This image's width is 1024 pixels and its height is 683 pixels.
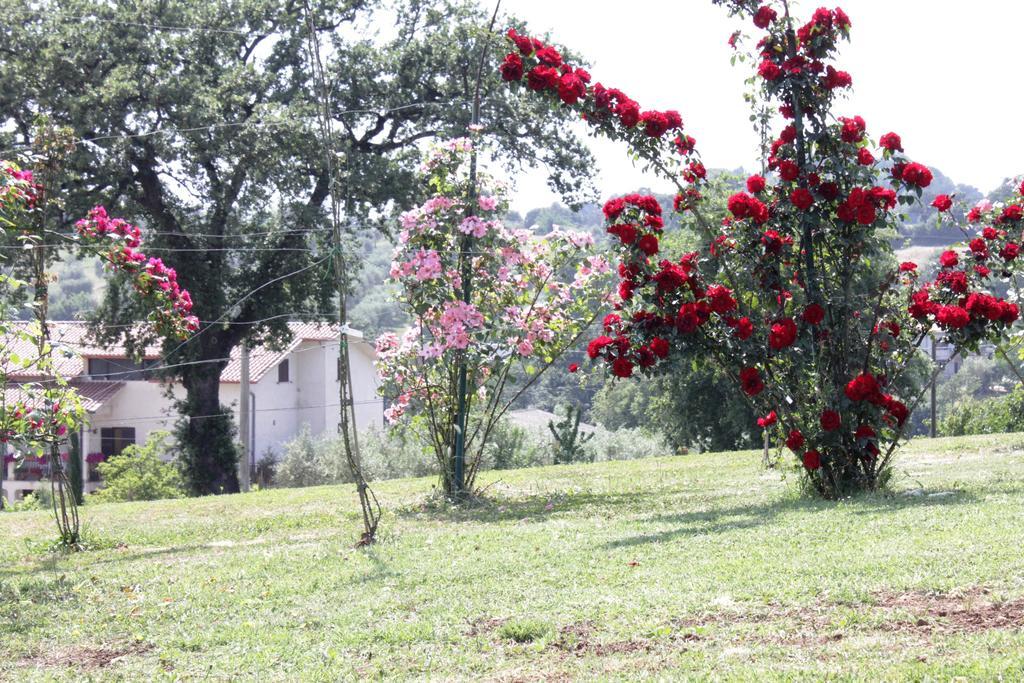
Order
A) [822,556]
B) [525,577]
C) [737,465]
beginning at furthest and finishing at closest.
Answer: [737,465] < [525,577] < [822,556]

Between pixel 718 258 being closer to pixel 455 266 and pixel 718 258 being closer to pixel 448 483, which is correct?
pixel 455 266

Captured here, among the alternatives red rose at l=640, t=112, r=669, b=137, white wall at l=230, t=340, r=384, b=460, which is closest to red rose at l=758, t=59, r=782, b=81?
red rose at l=640, t=112, r=669, b=137

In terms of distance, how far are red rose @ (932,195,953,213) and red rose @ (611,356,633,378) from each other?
11.7ft

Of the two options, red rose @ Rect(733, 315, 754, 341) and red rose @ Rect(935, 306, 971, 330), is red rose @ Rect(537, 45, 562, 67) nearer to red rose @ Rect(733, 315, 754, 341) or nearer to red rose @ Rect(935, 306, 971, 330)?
red rose @ Rect(733, 315, 754, 341)

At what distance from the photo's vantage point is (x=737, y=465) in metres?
16.4

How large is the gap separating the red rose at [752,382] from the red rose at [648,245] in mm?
1227

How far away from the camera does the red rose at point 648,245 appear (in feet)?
30.1

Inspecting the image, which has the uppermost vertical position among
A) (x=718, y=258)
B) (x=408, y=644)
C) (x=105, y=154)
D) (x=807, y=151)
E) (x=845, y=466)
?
(x=105, y=154)

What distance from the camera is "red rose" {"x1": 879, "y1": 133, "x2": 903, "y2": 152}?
9.41 metres

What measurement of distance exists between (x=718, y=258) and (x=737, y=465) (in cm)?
740

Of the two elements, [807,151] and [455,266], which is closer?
[807,151]

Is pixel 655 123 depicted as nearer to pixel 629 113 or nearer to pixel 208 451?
pixel 629 113

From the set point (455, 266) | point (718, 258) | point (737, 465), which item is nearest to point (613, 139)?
point (718, 258)

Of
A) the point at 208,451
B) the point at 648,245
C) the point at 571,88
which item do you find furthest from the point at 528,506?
the point at 208,451
